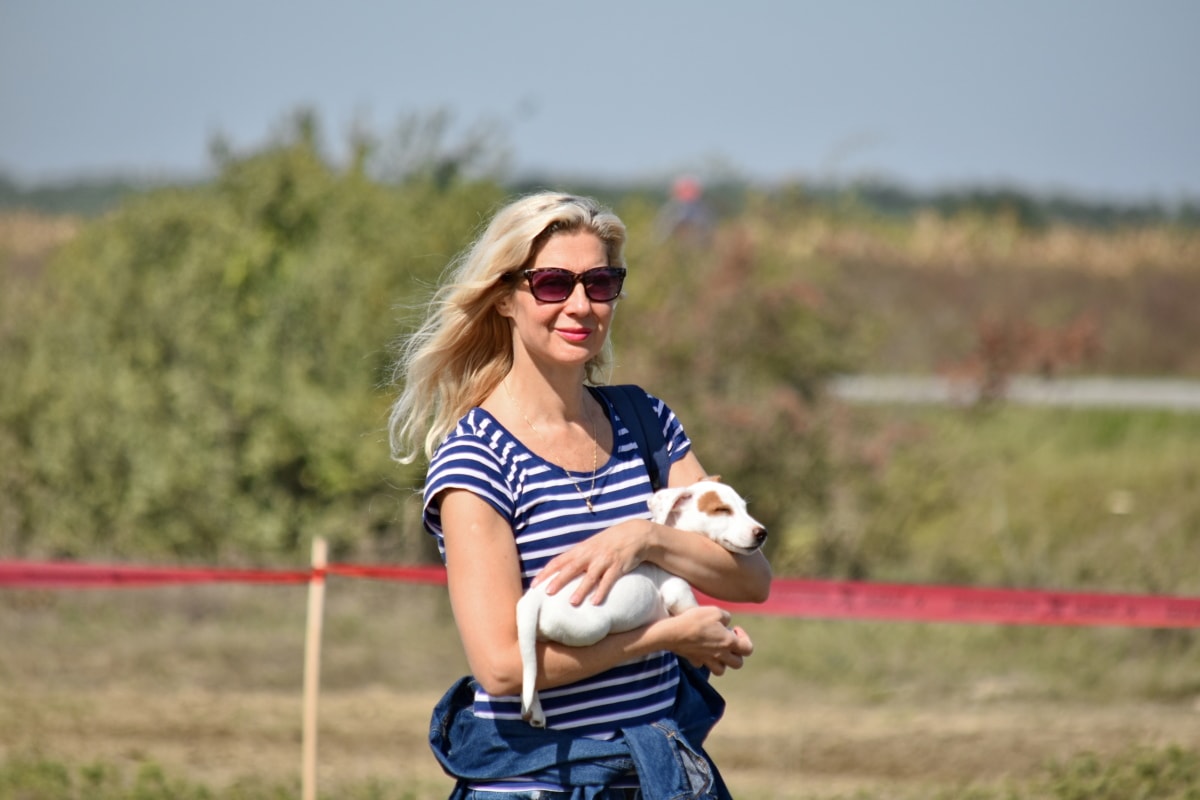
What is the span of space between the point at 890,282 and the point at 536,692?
22915mm

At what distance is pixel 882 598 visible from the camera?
6.92m

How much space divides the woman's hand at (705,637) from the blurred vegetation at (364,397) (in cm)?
758

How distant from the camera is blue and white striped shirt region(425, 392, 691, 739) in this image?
2943 mm

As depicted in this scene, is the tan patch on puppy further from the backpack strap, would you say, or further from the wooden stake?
the wooden stake

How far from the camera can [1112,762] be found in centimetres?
625

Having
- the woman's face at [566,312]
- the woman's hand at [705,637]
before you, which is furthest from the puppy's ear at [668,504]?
the woman's face at [566,312]

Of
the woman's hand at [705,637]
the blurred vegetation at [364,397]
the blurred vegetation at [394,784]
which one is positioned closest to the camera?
the woman's hand at [705,637]

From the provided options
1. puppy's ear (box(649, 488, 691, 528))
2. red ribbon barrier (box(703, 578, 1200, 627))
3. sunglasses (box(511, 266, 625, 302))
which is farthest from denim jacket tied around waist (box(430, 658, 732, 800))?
red ribbon barrier (box(703, 578, 1200, 627))

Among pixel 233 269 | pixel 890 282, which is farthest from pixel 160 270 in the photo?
pixel 890 282

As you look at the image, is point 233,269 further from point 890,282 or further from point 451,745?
point 890,282

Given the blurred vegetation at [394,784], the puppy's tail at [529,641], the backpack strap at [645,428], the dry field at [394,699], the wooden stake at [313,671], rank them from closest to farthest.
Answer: the puppy's tail at [529,641] → the backpack strap at [645,428] → the wooden stake at [313,671] → the blurred vegetation at [394,784] → the dry field at [394,699]

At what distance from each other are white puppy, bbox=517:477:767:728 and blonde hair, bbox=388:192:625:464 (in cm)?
49

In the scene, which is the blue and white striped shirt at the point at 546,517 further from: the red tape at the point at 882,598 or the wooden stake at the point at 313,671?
the red tape at the point at 882,598

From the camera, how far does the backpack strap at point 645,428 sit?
10.8 ft
